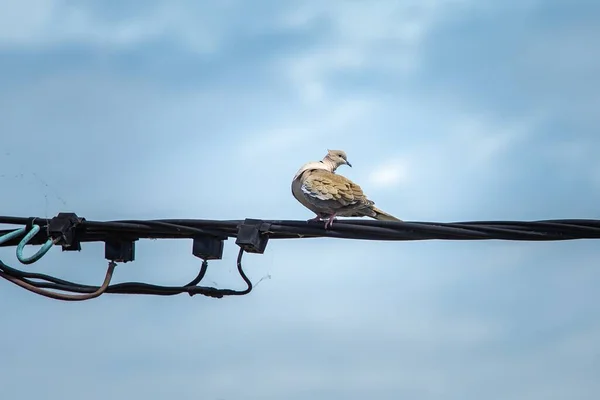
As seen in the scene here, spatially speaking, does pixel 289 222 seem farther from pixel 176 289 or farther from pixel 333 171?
pixel 333 171

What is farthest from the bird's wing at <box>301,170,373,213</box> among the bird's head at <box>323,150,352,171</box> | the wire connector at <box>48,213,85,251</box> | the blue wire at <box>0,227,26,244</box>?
the blue wire at <box>0,227,26,244</box>

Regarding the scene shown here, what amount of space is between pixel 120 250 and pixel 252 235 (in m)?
1.04

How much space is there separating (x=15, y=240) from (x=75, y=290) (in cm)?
68

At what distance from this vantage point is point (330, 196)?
369 inches

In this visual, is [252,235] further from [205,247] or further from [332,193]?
[332,193]

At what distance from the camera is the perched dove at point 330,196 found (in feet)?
30.8

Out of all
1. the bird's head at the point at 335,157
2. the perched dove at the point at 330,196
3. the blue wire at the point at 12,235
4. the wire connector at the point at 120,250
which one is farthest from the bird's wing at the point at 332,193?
the blue wire at the point at 12,235

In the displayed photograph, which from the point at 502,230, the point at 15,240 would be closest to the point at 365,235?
the point at 502,230

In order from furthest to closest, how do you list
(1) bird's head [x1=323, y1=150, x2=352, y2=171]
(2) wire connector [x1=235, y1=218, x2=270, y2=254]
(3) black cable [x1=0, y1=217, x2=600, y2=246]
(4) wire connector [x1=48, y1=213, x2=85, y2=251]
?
1. (1) bird's head [x1=323, y1=150, x2=352, y2=171]
2. (4) wire connector [x1=48, y1=213, x2=85, y2=251]
3. (2) wire connector [x1=235, y1=218, x2=270, y2=254]
4. (3) black cable [x1=0, y1=217, x2=600, y2=246]

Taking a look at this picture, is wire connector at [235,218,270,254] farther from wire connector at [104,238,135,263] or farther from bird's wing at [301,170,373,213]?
bird's wing at [301,170,373,213]

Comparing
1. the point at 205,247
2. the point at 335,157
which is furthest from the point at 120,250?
the point at 335,157

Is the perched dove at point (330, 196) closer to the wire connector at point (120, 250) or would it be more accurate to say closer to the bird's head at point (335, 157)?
the bird's head at point (335, 157)

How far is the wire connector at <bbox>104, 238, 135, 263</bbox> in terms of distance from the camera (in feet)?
28.1

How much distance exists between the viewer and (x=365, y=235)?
783cm
